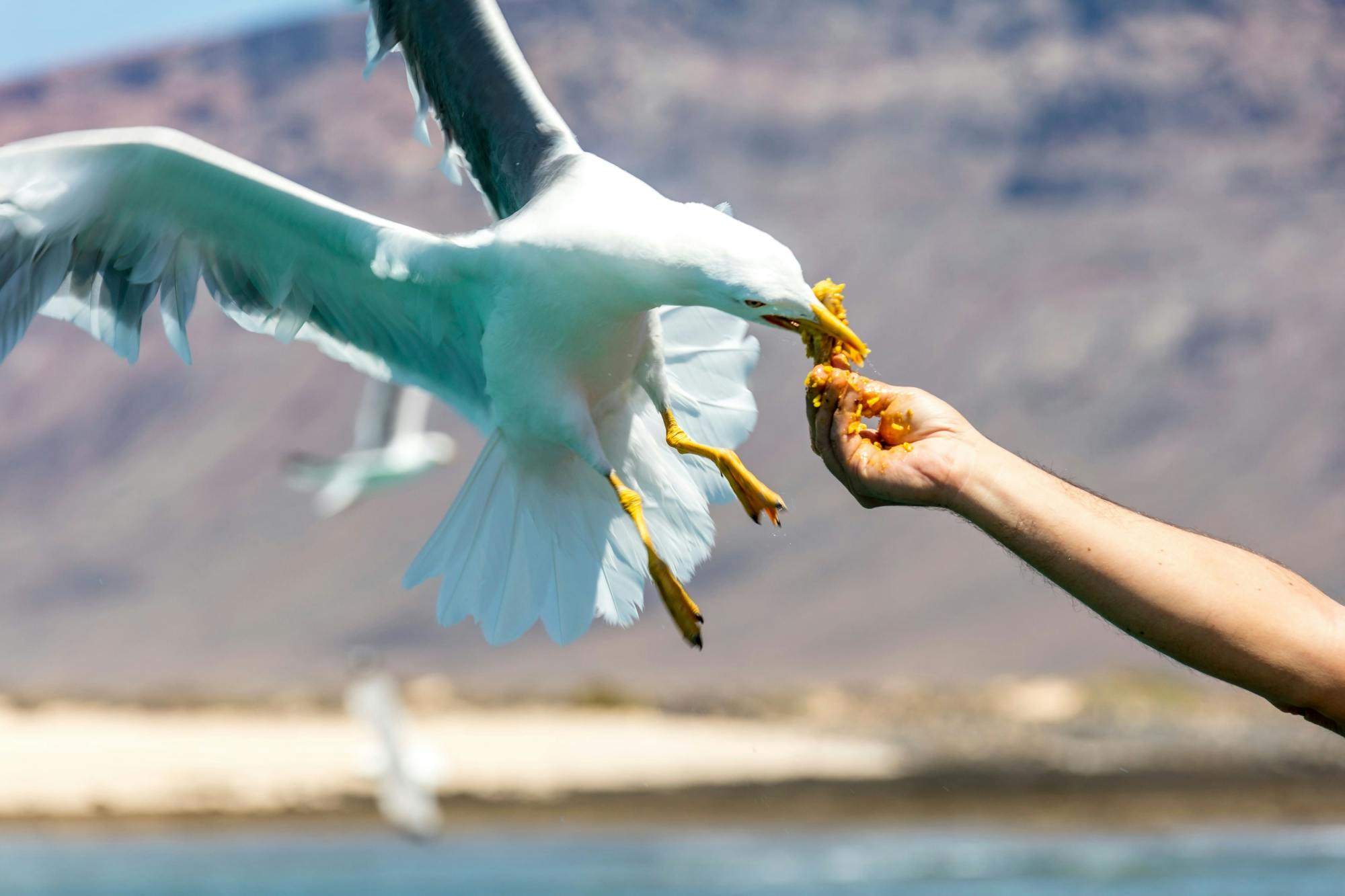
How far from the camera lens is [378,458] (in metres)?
19.9

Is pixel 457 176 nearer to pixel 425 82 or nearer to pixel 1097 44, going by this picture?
pixel 425 82

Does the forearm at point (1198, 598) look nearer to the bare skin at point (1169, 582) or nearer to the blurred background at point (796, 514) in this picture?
the bare skin at point (1169, 582)

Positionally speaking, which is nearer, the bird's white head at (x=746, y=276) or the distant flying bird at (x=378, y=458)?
the bird's white head at (x=746, y=276)

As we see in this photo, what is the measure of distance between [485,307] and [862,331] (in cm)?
6312

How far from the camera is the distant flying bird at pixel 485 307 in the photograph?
4570 mm

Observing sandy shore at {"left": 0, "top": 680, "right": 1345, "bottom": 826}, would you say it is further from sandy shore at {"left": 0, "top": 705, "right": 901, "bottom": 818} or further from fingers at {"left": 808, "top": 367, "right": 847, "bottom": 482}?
fingers at {"left": 808, "top": 367, "right": 847, "bottom": 482}

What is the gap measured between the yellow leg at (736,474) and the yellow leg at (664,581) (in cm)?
17

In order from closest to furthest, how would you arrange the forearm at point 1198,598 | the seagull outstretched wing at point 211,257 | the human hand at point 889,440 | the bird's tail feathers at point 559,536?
the forearm at point 1198,598
the human hand at point 889,440
the seagull outstretched wing at point 211,257
the bird's tail feathers at point 559,536

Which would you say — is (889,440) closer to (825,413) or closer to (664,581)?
(825,413)

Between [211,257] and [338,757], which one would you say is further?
[338,757]

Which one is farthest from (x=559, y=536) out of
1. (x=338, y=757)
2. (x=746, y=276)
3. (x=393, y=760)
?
(x=338, y=757)

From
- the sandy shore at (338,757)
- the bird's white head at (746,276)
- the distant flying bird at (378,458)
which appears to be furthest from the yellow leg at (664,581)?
the sandy shore at (338,757)

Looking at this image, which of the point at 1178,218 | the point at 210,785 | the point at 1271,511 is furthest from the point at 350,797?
the point at 1178,218

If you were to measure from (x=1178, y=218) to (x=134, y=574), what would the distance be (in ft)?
140
